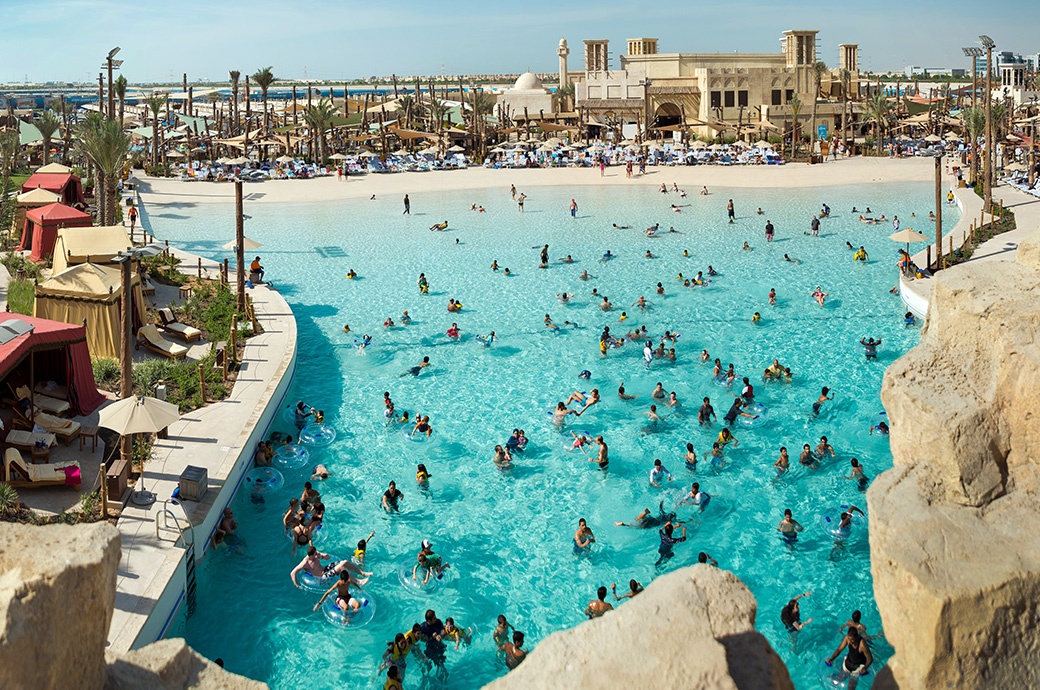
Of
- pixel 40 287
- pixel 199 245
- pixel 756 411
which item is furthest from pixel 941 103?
pixel 40 287

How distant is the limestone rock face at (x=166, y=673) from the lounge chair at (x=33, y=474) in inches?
282

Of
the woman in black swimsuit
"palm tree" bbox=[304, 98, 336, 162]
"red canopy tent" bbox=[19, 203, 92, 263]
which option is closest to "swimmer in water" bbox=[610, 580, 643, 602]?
the woman in black swimsuit

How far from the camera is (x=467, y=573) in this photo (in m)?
12.7

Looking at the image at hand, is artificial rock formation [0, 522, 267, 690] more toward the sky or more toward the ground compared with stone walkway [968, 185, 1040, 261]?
more toward the ground

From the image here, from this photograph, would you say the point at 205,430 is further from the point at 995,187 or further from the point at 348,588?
the point at 995,187

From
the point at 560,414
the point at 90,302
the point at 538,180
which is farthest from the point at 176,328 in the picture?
the point at 538,180

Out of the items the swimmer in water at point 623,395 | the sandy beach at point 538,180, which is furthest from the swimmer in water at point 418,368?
the sandy beach at point 538,180

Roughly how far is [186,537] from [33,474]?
9.76 ft

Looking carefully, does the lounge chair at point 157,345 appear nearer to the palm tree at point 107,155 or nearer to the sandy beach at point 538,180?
the palm tree at point 107,155

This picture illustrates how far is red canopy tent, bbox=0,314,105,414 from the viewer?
14734mm

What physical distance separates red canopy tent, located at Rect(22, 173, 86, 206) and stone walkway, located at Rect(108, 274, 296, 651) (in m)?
15.9

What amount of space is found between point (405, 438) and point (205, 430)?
3488 millimetres

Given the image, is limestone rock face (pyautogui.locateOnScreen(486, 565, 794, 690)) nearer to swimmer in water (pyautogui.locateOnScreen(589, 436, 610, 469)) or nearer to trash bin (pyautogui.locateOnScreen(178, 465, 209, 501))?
trash bin (pyautogui.locateOnScreen(178, 465, 209, 501))

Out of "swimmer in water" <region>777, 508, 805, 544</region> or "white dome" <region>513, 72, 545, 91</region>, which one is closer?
"swimmer in water" <region>777, 508, 805, 544</region>
